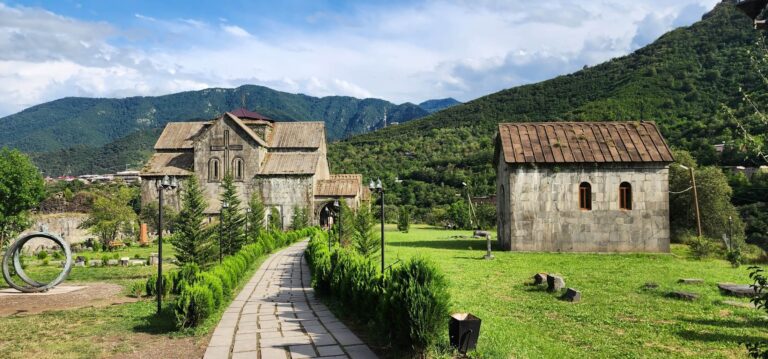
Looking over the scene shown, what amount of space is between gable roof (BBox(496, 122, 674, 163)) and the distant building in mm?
42

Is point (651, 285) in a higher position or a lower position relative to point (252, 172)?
lower

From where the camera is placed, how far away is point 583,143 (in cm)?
2141

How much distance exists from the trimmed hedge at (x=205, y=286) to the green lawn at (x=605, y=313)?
4388mm

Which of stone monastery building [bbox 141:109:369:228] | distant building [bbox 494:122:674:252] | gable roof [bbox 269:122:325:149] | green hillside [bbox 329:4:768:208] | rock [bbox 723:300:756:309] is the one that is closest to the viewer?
rock [bbox 723:300:756:309]

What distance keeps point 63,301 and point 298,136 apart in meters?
30.0

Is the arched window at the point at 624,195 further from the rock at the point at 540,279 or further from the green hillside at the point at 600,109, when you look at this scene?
the green hillside at the point at 600,109

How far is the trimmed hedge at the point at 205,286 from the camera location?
8898 mm

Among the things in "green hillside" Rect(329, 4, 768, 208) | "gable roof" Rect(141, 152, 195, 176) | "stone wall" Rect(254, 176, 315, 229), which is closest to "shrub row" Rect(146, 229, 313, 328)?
"stone wall" Rect(254, 176, 315, 229)

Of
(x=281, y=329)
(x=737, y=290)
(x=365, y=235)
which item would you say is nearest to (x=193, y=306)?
(x=281, y=329)

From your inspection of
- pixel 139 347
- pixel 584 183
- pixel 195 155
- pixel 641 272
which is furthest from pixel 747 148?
pixel 195 155

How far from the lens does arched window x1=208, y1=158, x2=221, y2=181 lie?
127ft

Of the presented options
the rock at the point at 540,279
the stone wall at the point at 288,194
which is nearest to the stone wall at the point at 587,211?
the rock at the point at 540,279

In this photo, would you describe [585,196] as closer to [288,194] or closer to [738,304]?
[738,304]

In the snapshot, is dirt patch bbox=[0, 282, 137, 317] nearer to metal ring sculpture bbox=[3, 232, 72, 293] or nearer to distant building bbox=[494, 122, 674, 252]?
metal ring sculpture bbox=[3, 232, 72, 293]
